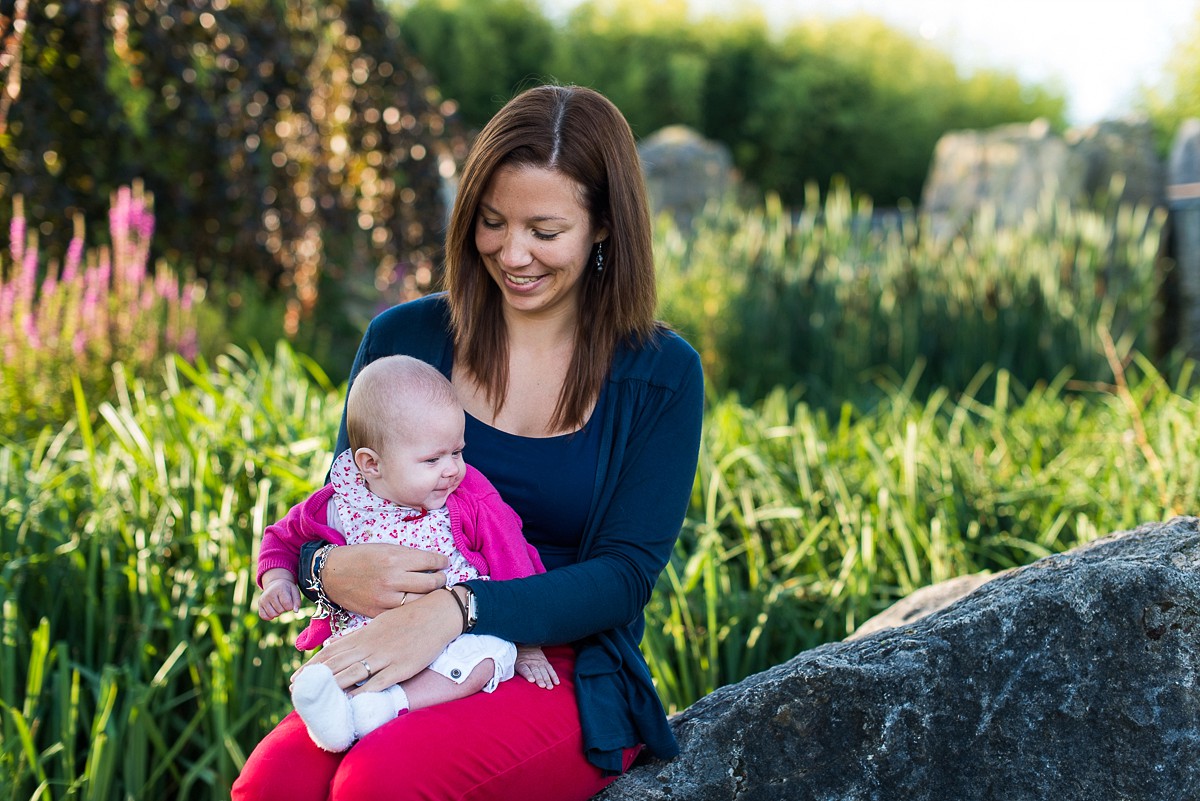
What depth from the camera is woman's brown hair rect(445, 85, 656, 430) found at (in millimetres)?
1672

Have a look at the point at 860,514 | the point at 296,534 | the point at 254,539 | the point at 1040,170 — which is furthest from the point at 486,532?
the point at 1040,170

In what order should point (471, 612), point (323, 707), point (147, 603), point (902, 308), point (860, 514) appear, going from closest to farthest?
1. point (323, 707)
2. point (471, 612)
3. point (147, 603)
4. point (860, 514)
5. point (902, 308)

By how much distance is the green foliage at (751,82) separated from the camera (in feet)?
37.8

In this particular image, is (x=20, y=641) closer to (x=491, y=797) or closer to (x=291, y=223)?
(x=491, y=797)

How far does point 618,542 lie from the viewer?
5.35ft

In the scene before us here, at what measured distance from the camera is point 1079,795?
150cm

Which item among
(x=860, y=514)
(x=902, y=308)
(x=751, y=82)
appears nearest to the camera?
(x=860, y=514)

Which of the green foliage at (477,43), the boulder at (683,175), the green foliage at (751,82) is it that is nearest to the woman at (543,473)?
the boulder at (683,175)

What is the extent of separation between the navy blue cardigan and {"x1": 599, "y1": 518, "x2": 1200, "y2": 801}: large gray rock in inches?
4.0

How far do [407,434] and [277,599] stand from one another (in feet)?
1.04

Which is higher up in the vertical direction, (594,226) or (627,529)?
(594,226)

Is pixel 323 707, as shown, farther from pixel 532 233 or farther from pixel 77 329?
pixel 77 329

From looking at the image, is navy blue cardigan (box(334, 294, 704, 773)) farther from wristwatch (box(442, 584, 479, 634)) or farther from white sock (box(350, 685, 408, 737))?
white sock (box(350, 685, 408, 737))

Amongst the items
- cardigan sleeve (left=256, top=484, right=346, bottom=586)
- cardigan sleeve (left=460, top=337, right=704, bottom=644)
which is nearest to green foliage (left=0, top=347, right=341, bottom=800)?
cardigan sleeve (left=256, top=484, right=346, bottom=586)
